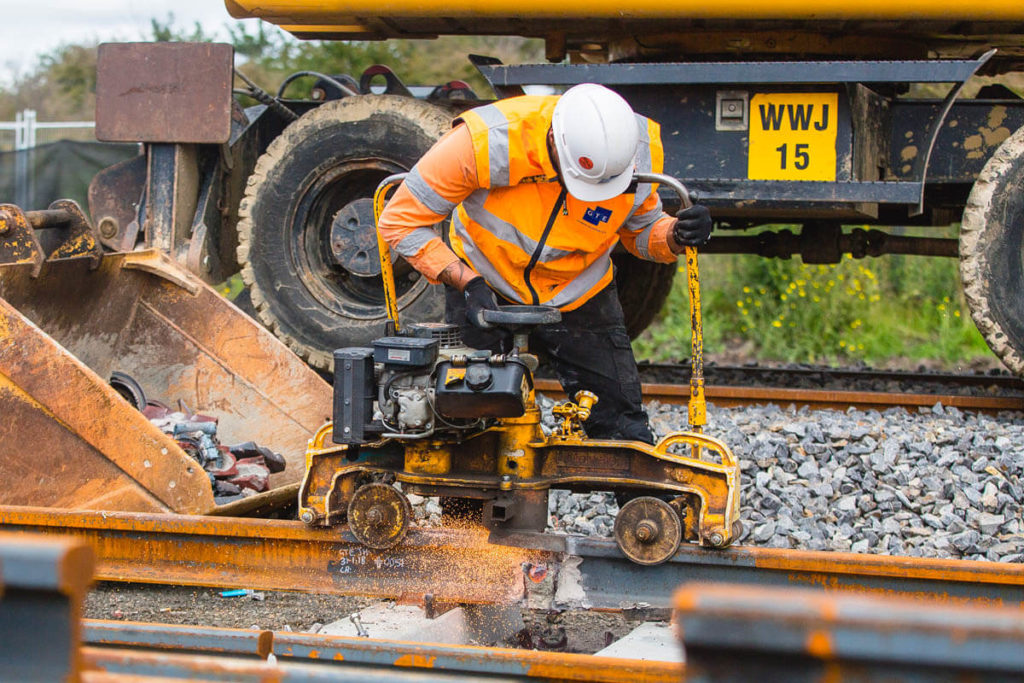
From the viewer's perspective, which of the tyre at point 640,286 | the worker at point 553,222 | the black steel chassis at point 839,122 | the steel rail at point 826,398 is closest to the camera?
the worker at point 553,222

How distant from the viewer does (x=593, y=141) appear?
136 inches

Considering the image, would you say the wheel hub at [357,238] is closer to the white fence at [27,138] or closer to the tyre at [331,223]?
the tyre at [331,223]

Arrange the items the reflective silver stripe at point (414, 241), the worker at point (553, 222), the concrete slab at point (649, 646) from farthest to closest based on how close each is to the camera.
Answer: the reflective silver stripe at point (414, 241), the worker at point (553, 222), the concrete slab at point (649, 646)

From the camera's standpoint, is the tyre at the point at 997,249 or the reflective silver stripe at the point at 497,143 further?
the tyre at the point at 997,249

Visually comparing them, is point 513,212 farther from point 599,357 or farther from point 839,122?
point 839,122

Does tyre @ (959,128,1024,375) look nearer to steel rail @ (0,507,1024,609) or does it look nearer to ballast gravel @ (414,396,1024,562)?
ballast gravel @ (414,396,1024,562)

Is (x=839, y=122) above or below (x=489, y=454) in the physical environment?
above

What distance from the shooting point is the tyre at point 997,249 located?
17.7 ft

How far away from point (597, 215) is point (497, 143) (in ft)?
1.42

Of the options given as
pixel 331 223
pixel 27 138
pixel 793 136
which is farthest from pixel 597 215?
pixel 27 138

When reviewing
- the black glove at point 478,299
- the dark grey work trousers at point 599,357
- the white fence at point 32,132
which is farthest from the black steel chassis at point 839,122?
the white fence at point 32,132

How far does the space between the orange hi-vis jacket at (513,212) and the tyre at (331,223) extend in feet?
6.84

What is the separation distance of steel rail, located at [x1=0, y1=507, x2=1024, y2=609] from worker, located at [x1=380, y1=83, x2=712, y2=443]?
0.70 m

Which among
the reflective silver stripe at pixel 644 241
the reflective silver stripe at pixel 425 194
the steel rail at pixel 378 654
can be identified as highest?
the reflective silver stripe at pixel 425 194
